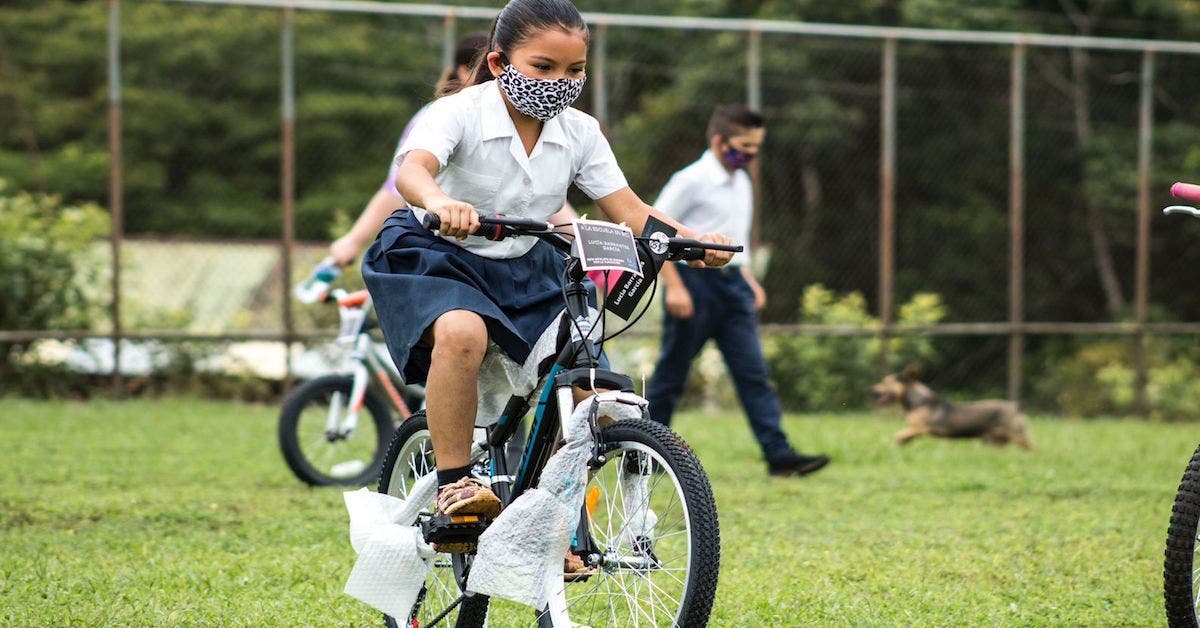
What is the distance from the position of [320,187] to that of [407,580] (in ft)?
37.6

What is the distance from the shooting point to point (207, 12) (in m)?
16.7

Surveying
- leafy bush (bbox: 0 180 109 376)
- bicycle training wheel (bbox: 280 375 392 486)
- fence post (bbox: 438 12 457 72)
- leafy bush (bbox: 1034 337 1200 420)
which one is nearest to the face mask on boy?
bicycle training wheel (bbox: 280 375 392 486)

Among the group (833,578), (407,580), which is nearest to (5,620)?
(407,580)

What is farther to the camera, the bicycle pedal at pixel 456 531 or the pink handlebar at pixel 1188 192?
the pink handlebar at pixel 1188 192

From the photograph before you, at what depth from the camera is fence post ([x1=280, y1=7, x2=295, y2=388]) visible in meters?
11.0

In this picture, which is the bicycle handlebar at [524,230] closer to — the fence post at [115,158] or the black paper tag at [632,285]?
the black paper tag at [632,285]

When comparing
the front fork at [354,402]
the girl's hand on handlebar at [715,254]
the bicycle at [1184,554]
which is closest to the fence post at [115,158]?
the front fork at [354,402]

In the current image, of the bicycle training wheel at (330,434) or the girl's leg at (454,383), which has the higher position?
the girl's leg at (454,383)

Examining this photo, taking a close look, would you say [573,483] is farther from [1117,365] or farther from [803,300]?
[1117,365]

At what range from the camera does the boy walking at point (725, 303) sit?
26.2 ft

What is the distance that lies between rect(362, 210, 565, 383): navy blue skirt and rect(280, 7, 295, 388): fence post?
24.0ft

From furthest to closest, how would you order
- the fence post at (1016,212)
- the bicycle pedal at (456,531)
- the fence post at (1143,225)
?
the fence post at (1143,225) → the fence post at (1016,212) → the bicycle pedal at (456,531)

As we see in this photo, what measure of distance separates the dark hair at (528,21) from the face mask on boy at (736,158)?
4.21 m

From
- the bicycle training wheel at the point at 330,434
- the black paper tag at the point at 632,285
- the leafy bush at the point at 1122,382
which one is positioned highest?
the black paper tag at the point at 632,285
